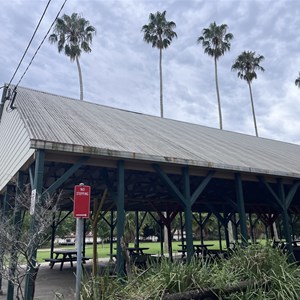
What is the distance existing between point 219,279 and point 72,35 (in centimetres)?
2612

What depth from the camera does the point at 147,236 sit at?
47625 millimetres

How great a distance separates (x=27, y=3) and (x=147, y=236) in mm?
44711

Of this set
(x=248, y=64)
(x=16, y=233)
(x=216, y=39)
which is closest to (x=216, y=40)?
(x=216, y=39)

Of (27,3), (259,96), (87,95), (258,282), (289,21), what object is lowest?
(258,282)

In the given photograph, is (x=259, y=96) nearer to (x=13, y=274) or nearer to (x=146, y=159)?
(x=146, y=159)

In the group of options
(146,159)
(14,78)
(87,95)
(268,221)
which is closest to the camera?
(146,159)

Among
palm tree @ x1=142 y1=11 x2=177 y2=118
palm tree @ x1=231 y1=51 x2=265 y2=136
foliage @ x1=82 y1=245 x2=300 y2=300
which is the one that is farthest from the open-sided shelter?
palm tree @ x1=231 y1=51 x2=265 y2=136

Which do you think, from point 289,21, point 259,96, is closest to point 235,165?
point 289,21

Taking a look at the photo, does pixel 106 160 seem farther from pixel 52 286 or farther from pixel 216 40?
pixel 216 40

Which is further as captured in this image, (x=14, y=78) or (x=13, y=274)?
(x=14, y=78)

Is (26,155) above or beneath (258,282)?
above

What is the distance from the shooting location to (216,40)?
31.5 metres

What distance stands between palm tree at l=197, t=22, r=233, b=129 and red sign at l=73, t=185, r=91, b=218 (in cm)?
2827

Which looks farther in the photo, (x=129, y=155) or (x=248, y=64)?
(x=248, y=64)
